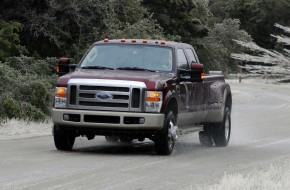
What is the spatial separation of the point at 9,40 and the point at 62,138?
10.3 metres

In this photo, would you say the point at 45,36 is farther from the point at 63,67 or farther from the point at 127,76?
the point at 127,76

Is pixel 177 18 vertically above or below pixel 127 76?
above

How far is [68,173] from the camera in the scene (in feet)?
34.1

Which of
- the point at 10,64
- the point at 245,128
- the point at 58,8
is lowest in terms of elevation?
the point at 245,128

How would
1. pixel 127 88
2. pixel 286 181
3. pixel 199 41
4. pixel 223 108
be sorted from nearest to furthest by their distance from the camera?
pixel 286 181 < pixel 127 88 < pixel 223 108 < pixel 199 41

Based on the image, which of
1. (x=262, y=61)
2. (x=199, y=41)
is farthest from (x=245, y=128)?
(x=199, y=41)

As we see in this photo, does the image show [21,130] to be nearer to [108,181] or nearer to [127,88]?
[127,88]

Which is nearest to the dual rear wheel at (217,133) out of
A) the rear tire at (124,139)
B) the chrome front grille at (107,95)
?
the rear tire at (124,139)

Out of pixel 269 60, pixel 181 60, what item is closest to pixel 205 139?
pixel 181 60

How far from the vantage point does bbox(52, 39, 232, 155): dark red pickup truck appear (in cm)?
1272

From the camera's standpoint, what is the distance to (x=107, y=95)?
503 inches

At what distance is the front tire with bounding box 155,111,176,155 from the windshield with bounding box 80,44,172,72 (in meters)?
1.13

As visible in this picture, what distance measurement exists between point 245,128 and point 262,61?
1787cm

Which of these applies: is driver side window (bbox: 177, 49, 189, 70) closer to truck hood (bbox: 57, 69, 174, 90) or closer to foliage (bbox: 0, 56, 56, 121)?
truck hood (bbox: 57, 69, 174, 90)
